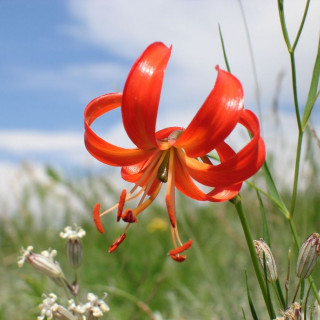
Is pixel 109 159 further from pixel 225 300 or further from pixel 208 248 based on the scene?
pixel 208 248

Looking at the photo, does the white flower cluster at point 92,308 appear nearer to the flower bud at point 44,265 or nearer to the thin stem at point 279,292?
the flower bud at point 44,265

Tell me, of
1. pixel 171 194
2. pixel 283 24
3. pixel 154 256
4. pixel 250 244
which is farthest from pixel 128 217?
pixel 154 256

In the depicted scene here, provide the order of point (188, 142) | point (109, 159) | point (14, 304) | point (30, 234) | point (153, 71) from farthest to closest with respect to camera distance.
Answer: point (30, 234) → point (14, 304) → point (109, 159) → point (188, 142) → point (153, 71)

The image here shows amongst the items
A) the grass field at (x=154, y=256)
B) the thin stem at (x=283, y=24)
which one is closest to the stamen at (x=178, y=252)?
the thin stem at (x=283, y=24)

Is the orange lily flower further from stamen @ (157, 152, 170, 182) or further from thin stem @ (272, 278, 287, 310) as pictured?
thin stem @ (272, 278, 287, 310)

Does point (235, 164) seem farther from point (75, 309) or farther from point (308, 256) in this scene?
point (75, 309)

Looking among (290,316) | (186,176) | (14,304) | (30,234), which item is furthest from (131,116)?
(30,234)
